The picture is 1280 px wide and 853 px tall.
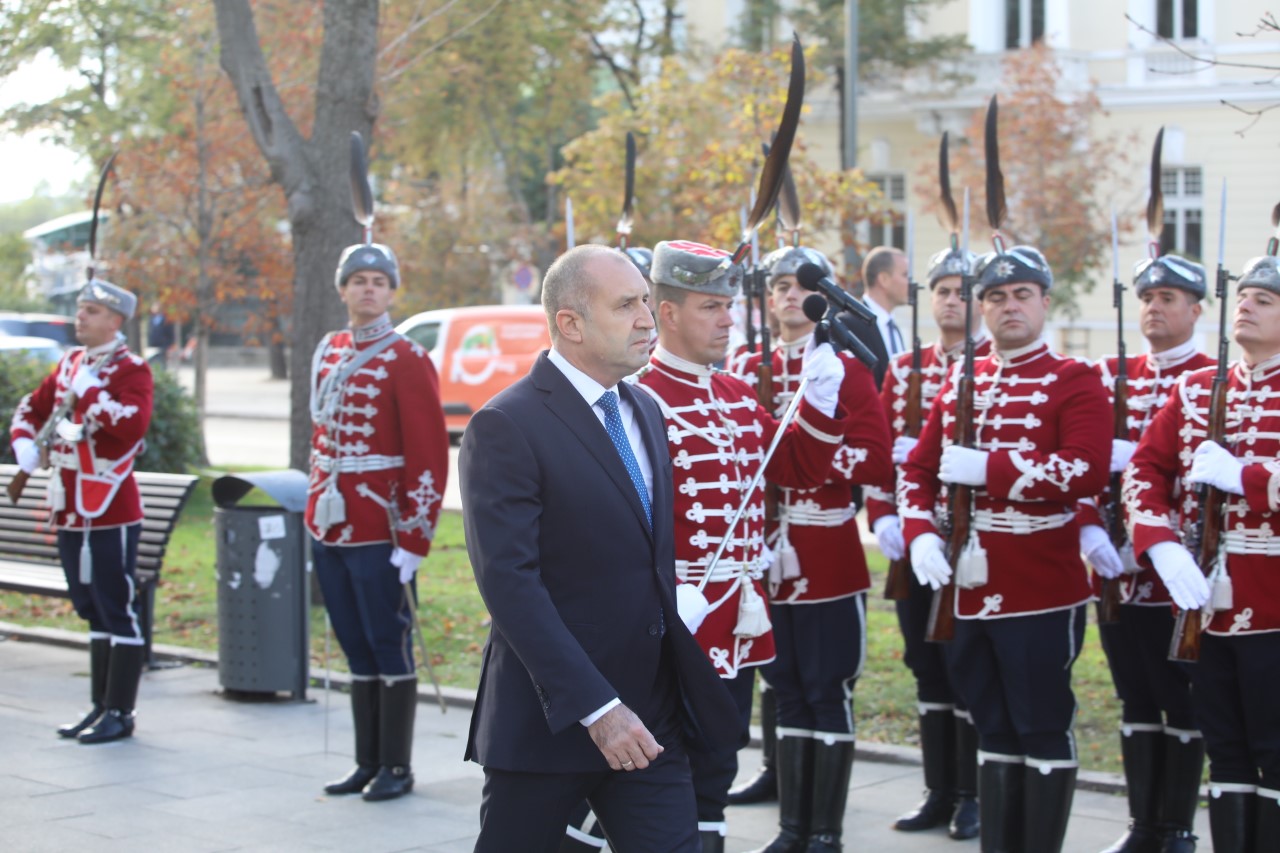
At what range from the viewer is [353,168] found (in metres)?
8.22

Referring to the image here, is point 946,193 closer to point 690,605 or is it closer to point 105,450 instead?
point 690,605

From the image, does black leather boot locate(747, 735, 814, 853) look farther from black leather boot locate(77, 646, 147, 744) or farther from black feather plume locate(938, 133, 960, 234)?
black leather boot locate(77, 646, 147, 744)

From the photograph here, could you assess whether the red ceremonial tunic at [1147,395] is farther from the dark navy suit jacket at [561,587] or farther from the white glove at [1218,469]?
the dark navy suit jacket at [561,587]

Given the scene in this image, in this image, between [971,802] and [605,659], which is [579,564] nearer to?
[605,659]

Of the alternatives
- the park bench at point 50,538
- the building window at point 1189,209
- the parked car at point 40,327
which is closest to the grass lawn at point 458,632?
the park bench at point 50,538

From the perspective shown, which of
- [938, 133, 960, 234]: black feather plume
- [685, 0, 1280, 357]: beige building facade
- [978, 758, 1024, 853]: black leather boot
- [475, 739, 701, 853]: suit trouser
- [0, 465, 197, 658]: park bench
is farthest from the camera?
[685, 0, 1280, 357]: beige building facade

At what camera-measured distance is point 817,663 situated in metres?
6.25

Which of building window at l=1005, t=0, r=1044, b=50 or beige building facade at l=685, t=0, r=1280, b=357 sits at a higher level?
building window at l=1005, t=0, r=1044, b=50

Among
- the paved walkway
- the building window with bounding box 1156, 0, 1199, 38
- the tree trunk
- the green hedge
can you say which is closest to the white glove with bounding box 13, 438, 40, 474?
the paved walkway

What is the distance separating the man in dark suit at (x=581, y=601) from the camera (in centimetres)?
390

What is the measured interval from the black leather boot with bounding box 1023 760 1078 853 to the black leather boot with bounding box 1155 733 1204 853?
77 cm

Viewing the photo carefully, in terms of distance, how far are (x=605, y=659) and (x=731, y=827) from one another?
303 centimetres

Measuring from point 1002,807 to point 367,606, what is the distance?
291 cm

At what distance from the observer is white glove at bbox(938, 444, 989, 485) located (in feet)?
18.8
